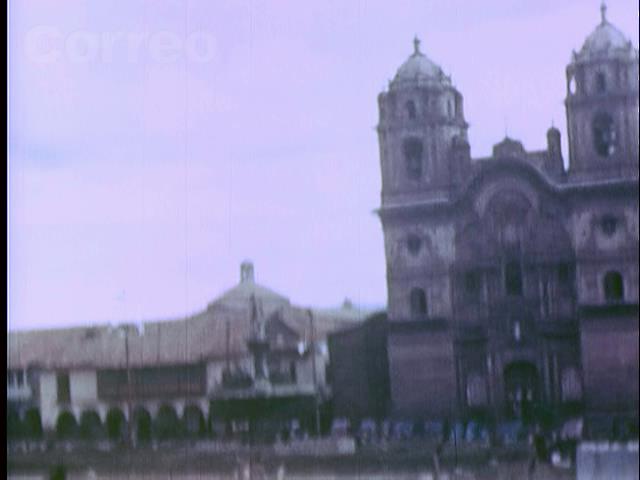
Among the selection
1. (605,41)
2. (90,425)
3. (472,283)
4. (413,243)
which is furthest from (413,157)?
(90,425)

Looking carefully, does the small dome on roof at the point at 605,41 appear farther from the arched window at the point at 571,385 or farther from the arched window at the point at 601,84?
the arched window at the point at 571,385

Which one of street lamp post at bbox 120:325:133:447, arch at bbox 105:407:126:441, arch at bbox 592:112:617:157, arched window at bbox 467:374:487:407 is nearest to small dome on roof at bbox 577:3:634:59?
arch at bbox 592:112:617:157

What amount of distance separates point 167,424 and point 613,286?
3.40 meters

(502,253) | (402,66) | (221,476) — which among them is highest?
(402,66)

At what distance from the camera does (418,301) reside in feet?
34.2

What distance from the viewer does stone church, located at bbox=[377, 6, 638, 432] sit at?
972 cm

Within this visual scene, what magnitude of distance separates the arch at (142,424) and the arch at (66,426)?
485 mm

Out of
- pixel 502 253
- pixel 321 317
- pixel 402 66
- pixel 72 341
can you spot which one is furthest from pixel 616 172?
pixel 72 341

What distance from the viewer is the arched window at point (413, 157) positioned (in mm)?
10578

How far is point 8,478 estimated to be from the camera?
961cm

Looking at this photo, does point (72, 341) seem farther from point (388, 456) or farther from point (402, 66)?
point (402, 66)

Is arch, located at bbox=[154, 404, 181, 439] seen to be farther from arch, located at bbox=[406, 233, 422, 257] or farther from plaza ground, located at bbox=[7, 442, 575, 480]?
arch, located at bbox=[406, 233, 422, 257]

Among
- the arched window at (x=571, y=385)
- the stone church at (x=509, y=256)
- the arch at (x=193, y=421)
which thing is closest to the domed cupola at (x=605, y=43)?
the stone church at (x=509, y=256)

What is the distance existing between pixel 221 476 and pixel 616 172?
357cm
